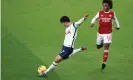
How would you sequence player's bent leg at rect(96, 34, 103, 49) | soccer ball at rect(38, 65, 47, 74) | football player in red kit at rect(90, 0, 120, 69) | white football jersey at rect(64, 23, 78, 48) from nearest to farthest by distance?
white football jersey at rect(64, 23, 78, 48)
soccer ball at rect(38, 65, 47, 74)
football player in red kit at rect(90, 0, 120, 69)
player's bent leg at rect(96, 34, 103, 49)

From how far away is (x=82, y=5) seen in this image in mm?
12578

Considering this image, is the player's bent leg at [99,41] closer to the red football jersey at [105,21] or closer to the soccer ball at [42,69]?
the red football jersey at [105,21]

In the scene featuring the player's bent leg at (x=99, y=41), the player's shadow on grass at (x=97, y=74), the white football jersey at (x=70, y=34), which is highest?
the white football jersey at (x=70, y=34)

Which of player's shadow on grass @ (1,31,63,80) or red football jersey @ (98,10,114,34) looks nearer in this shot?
player's shadow on grass @ (1,31,63,80)

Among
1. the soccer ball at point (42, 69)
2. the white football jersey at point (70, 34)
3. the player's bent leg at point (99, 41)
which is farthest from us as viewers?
the player's bent leg at point (99, 41)

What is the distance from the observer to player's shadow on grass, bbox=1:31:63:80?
906 centimetres

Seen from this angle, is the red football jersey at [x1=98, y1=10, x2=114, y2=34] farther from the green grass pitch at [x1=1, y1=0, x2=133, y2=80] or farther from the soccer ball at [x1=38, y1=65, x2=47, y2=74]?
the soccer ball at [x1=38, y1=65, x2=47, y2=74]

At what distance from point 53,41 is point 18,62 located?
142cm

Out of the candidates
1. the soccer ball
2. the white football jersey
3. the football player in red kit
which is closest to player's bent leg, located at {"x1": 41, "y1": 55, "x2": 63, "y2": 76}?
the soccer ball

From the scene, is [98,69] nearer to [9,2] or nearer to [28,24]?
[28,24]

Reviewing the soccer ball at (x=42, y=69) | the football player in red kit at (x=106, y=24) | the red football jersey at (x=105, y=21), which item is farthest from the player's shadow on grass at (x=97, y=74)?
the soccer ball at (x=42, y=69)

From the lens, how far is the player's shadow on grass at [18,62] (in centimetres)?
906

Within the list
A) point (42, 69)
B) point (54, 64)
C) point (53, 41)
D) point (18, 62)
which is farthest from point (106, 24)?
point (18, 62)

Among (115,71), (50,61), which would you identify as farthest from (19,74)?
(115,71)
